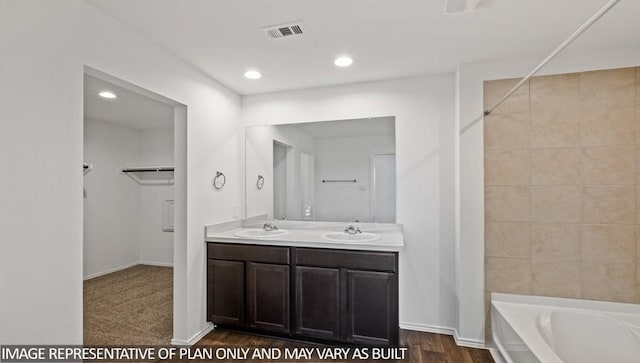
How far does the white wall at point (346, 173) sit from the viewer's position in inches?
121

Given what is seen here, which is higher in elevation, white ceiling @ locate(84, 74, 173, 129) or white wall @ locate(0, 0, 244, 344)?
white ceiling @ locate(84, 74, 173, 129)

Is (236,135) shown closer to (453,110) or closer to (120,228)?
(453,110)

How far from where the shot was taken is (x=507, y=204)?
255cm

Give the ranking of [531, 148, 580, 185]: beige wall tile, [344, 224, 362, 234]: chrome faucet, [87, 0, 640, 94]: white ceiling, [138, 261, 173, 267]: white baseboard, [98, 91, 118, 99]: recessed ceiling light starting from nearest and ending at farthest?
[87, 0, 640, 94]: white ceiling
[531, 148, 580, 185]: beige wall tile
[344, 224, 362, 234]: chrome faucet
[98, 91, 118, 99]: recessed ceiling light
[138, 261, 173, 267]: white baseboard

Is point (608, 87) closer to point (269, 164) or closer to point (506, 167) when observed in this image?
point (506, 167)

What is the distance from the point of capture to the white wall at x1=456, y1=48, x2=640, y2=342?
8.41 ft

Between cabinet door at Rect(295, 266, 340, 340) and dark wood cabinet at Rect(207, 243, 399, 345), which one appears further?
cabinet door at Rect(295, 266, 340, 340)

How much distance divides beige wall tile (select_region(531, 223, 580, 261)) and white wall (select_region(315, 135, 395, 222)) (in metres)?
1.38

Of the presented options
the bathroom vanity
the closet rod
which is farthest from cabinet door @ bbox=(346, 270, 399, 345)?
the closet rod

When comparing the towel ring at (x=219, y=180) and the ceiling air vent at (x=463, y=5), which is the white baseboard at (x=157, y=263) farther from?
the ceiling air vent at (x=463, y=5)

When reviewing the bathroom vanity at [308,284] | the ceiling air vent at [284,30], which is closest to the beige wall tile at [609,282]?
the bathroom vanity at [308,284]

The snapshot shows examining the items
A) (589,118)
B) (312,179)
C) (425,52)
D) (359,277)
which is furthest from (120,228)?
(589,118)

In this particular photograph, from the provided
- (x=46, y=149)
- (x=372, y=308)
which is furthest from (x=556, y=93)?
(x=46, y=149)

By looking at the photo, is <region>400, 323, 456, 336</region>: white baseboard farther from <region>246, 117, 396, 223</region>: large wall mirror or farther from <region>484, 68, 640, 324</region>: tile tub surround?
<region>246, 117, 396, 223</region>: large wall mirror
